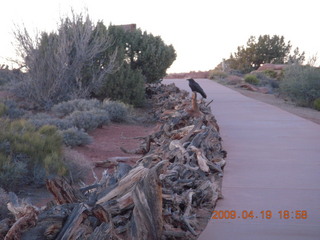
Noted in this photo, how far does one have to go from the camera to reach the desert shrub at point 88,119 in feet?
43.0

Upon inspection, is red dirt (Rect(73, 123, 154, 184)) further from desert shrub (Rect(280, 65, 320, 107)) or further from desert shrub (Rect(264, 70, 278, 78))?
desert shrub (Rect(264, 70, 278, 78))

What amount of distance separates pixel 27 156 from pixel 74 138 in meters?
2.58

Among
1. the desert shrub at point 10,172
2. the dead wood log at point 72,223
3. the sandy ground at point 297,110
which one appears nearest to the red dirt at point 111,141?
the desert shrub at point 10,172

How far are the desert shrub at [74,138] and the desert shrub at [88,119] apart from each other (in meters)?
1.71

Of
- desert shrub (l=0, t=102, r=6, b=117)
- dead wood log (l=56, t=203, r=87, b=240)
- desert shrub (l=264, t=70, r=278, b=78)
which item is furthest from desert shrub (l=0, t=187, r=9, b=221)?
desert shrub (l=264, t=70, r=278, b=78)

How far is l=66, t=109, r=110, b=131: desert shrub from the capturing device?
516 inches

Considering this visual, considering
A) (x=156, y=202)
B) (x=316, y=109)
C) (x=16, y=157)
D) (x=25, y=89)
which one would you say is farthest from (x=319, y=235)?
(x=316, y=109)

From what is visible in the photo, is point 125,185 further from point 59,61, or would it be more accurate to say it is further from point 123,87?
point 123,87

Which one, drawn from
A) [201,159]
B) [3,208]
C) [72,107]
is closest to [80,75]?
[72,107]

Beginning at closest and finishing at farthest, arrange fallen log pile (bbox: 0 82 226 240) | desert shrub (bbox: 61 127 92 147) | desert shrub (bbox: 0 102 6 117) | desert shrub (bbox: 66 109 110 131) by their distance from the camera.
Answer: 1. fallen log pile (bbox: 0 82 226 240)
2. desert shrub (bbox: 61 127 92 147)
3. desert shrub (bbox: 66 109 110 131)
4. desert shrub (bbox: 0 102 6 117)

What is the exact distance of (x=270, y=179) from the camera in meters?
6.98

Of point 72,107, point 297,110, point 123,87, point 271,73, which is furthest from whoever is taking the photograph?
point 271,73

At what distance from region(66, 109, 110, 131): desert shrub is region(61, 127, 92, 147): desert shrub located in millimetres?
1714

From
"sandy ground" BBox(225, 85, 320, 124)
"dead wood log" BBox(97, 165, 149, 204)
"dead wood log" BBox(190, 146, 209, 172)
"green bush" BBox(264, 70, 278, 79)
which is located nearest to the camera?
"dead wood log" BBox(97, 165, 149, 204)
